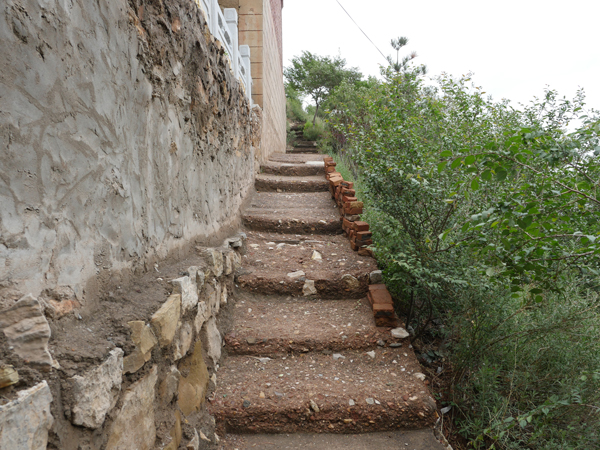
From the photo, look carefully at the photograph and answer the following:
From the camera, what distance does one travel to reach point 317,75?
55.3 ft

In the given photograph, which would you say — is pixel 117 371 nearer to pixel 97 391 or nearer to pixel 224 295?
pixel 97 391

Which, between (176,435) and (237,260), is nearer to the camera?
(176,435)

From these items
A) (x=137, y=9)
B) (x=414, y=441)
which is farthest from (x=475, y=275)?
Answer: (x=137, y=9)

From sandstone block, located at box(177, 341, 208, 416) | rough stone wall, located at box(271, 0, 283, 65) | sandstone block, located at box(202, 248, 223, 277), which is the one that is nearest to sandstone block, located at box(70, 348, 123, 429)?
sandstone block, located at box(177, 341, 208, 416)

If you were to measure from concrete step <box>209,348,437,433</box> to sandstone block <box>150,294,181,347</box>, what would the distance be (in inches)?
26.6

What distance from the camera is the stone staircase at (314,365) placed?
197 cm

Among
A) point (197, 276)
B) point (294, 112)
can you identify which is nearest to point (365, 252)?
point (197, 276)

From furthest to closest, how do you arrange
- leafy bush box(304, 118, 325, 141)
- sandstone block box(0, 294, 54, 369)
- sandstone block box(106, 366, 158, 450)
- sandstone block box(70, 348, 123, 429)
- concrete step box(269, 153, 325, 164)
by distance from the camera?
1. leafy bush box(304, 118, 325, 141)
2. concrete step box(269, 153, 325, 164)
3. sandstone block box(106, 366, 158, 450)
4. sandstone block box(70, 348, 123, 429)
5. sandstone block box(0, 294, 54, 369)

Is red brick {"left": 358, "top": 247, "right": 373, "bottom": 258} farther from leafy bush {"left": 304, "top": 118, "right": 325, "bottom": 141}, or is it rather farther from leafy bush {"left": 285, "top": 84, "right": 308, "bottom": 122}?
leafy bush {"left": 285, "top": 84, "right": 308, "bottom": 122}

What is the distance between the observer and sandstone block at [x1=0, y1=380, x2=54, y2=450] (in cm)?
77

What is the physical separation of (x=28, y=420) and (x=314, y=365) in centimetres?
171

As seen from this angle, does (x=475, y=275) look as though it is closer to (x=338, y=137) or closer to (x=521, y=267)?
(x=521, y=267)

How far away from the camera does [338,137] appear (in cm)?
967

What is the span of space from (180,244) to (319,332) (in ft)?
3.66
